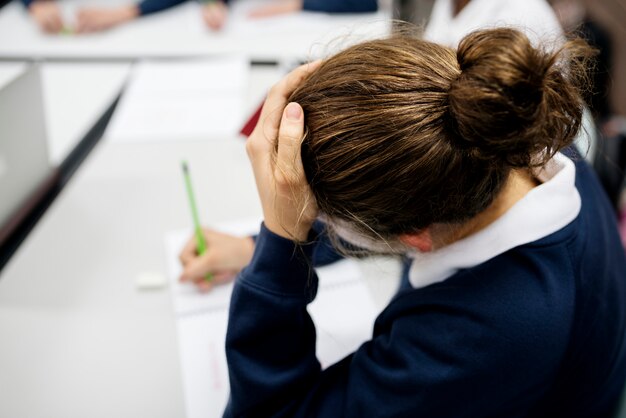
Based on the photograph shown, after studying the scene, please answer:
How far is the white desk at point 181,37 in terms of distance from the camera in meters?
1.48

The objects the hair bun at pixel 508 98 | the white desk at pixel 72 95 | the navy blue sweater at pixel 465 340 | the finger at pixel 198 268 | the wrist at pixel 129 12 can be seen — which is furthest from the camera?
the wrist at pixel 129 12

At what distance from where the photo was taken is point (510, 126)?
1.54 feet

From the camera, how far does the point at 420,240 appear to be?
606 millimetres

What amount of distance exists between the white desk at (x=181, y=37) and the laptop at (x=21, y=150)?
52cm

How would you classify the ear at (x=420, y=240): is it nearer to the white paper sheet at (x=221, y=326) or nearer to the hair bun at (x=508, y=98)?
the hair bun at (x=508, y=98)

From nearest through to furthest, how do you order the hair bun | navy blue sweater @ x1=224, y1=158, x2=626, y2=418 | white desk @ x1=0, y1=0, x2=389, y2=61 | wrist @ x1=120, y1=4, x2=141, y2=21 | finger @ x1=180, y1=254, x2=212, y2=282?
the hair bun
navy blue sweater @ x1=224, y1=158, x2=626, y2=418
finger @ x1=180, y1=254, x2=212, y2=282
white desk @ x1=0, y1=0, x2=389, y2=61
wrist @ x1=120, y1=4, x2=141, y2=21

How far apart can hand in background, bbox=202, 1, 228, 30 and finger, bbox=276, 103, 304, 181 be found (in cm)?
109

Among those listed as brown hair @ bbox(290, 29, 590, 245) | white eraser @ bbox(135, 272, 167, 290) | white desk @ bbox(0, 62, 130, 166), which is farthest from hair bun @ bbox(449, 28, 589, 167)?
white desk @ bbox(0, 62, 130, 166)

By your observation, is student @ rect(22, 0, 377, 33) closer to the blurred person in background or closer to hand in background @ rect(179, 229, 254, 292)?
the blurred person in background

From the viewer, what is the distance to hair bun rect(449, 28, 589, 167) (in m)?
0.46

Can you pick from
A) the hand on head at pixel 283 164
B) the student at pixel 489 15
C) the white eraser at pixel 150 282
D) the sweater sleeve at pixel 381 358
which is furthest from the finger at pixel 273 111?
the student at pixel 489 15

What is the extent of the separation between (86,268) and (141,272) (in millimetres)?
96

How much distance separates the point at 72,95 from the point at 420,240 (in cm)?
107

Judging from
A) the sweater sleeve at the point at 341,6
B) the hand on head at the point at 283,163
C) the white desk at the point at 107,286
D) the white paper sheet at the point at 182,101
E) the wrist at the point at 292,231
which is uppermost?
the hand on head at the point at 283,163
